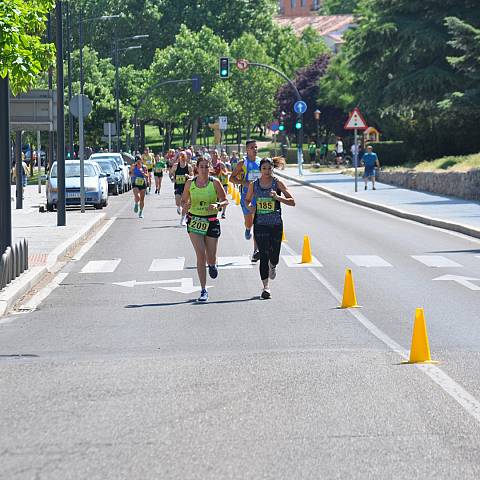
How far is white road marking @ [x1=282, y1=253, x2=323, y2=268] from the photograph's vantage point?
21.7 metres

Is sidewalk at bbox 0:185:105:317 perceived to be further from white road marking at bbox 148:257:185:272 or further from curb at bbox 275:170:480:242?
curb at bbox 275:170:480:242

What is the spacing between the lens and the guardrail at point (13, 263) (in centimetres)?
1770

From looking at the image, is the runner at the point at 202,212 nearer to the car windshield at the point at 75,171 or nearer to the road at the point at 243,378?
the road at the point at 243,378

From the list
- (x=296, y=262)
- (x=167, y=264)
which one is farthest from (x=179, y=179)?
(x=296, y=262)

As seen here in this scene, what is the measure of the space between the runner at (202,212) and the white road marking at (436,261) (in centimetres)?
560

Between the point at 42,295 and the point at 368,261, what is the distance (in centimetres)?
657

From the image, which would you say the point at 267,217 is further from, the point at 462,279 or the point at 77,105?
the point at 77,105

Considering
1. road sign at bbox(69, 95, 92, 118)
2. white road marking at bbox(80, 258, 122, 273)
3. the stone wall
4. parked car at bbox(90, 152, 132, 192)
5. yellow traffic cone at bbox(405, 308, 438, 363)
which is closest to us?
yellow traffic cone at bbox(405, 308, 438, 363)

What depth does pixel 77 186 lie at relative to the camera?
42.5 meters

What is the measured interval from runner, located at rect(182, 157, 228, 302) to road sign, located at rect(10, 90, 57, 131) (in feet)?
47.9

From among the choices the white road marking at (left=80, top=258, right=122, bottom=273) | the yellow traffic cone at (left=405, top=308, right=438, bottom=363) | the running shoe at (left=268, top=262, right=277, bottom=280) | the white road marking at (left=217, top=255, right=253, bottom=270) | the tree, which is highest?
the tree

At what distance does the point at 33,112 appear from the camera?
3155 centimetres

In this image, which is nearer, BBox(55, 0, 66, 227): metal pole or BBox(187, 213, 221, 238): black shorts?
BBox(187, 213, 221, 238): black shorts

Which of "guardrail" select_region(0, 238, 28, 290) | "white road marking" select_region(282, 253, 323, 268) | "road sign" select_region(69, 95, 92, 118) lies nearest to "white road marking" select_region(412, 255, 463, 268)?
"white road marking" select_region(282, 253, 323, 268)
